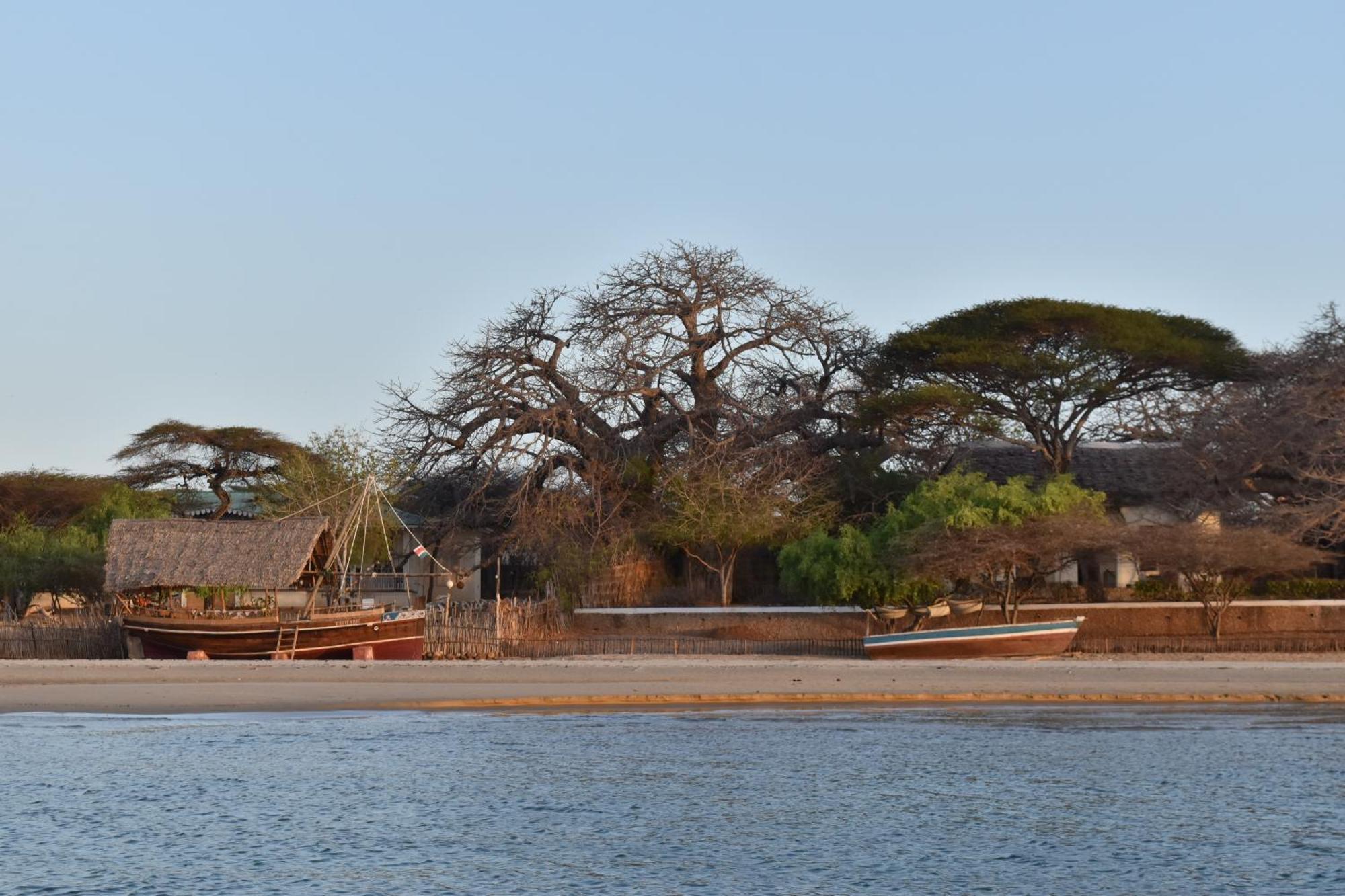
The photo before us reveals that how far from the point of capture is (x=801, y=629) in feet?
118

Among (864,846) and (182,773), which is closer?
(864,846)

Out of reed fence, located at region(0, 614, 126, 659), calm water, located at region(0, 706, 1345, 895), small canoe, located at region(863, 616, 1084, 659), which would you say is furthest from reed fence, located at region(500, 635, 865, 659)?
reed fence, located at region(0, 614, 126, 659)

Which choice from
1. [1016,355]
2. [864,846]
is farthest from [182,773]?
[1016,355]

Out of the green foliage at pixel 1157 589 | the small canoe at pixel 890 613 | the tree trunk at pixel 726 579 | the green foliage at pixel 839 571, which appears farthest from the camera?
the tree trunk at pixel 726 579

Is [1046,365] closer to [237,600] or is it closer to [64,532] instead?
[237,600]

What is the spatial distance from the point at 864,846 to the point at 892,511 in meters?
20.6

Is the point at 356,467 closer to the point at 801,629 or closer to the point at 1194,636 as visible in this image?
the point at 801,629

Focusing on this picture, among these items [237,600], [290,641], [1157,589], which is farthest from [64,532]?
[1157,589]

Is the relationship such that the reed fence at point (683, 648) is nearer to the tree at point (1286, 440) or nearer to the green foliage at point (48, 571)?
the tree at point (1286, 440)

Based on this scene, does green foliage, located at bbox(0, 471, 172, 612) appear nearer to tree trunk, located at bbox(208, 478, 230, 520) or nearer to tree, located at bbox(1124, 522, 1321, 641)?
tree trunk, located at bbox(208, 478, 230, 520)

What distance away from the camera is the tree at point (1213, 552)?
3175 cm

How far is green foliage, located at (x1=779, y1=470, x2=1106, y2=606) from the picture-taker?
31.8 meters

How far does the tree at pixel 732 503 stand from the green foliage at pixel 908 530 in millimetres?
3032

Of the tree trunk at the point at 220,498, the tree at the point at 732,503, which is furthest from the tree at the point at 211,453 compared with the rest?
the tree at the point at 732,503
